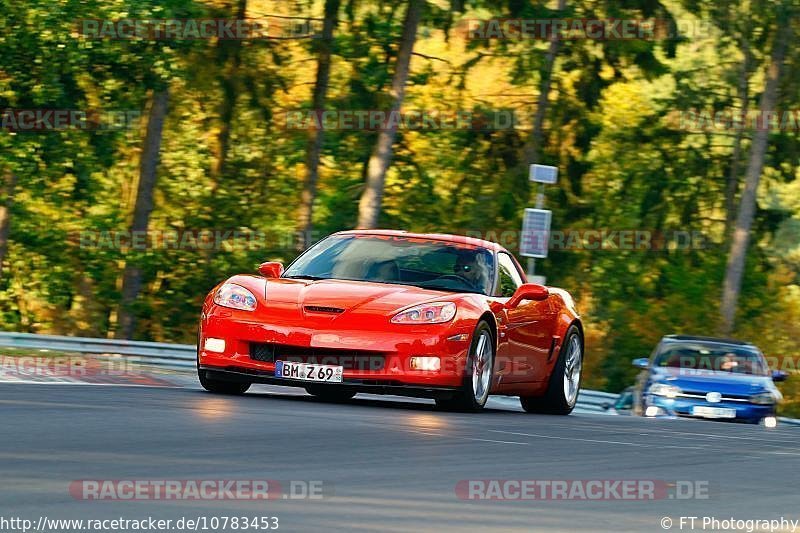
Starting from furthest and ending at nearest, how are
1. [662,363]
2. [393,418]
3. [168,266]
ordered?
1. [168,266]
2. [662,363]
3. [393,418]

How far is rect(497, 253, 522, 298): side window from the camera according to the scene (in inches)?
565

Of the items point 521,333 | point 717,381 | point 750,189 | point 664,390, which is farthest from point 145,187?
point 521,333

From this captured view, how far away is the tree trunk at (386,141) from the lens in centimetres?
3130

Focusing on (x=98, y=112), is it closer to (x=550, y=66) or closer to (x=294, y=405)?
(x=550, y=66)

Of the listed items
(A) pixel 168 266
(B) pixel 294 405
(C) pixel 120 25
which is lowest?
(A) pixel 168 266

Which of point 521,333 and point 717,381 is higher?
point 521,333

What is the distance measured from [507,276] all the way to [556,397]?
4.74ft

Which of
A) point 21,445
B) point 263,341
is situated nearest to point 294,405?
point 263,341

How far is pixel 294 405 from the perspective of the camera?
1255cm

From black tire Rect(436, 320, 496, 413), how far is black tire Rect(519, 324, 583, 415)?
1.75 meters

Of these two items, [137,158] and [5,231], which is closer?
[5,231]

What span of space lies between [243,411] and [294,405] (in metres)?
1.22

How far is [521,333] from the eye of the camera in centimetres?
1444

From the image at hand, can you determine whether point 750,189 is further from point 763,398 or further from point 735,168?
point 763,398
